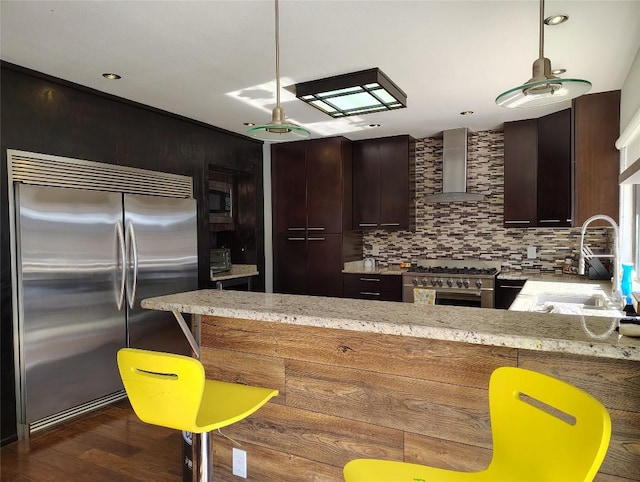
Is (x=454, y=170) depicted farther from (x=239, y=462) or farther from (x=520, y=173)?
(x=239, y=462)

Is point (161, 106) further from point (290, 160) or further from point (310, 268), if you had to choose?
point (310, 268)

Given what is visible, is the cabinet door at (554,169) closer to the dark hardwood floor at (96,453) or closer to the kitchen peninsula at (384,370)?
the kitchen peninsula at (384,370)

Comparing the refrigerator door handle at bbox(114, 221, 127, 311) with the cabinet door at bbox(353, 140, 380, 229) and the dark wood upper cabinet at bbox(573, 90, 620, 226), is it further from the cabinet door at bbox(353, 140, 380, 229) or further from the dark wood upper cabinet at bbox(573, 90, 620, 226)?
the dark wood upper cabinet at bbox(573, 90, 620, 226)

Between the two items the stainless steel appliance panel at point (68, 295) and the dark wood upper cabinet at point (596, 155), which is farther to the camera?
the dark wood upper cabinet at point (596, 155)

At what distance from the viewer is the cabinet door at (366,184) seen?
5.21 meters

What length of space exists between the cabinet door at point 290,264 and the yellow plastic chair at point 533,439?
413cm

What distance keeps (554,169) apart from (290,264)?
307cm

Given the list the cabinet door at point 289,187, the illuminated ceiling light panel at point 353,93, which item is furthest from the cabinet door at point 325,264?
the illuminated ceiling light panel at point 353,93

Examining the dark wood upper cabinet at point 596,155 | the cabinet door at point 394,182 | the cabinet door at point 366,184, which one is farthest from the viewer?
the cabinet door at point 366,184

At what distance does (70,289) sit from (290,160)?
2999 millimetres

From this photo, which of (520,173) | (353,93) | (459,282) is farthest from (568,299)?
(353,93)

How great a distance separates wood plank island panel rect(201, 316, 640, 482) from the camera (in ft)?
4.25

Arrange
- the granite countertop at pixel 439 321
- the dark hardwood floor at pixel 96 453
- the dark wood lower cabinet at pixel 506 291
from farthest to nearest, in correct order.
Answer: the dark wood lower cabinet at pixel 506 291 < the dark hardwood floor at pixel 96 453 < the granite countertop at pixel 439 321

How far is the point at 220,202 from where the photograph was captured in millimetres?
4891
